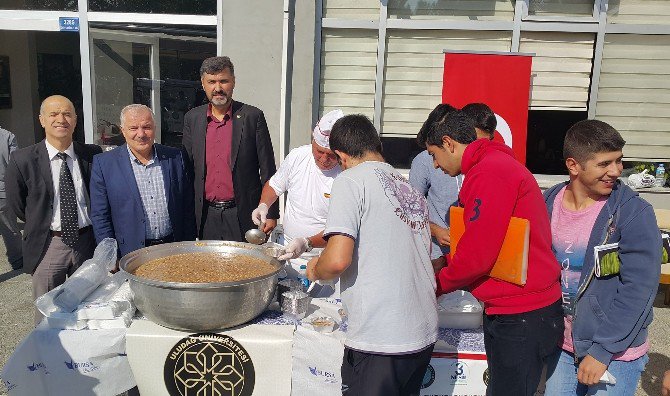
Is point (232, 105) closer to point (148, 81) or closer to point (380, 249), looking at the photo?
point (380, 249)

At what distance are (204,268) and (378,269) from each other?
783 millimetres

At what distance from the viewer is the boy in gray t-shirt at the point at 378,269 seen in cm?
162

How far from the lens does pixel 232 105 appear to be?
337cm

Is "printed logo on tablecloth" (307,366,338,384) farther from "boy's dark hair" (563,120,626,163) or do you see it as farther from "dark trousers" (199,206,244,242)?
"dark trousers" (199,206,244,242)

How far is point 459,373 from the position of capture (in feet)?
6.64

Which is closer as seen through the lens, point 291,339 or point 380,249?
point 380,249

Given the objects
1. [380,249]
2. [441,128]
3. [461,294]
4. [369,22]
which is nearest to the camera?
[380,249]

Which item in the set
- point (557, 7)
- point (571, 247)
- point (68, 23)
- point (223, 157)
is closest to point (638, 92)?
point (557, 7)

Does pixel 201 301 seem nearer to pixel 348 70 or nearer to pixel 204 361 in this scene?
pixel 204 361

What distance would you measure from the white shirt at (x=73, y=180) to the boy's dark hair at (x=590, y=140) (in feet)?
8.09

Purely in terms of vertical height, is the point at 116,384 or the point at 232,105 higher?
the point at 232,105

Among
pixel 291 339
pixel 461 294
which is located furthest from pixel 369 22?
pixel 291 339

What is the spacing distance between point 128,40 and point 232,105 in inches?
111

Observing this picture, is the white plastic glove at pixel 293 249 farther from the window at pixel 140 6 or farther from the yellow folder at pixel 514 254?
the window at pixel 140 6
